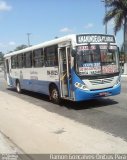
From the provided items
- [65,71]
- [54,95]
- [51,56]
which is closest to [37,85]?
[54,95]

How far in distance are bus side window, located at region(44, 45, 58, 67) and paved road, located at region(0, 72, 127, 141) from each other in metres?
1.79

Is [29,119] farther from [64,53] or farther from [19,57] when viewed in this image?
[19,57]

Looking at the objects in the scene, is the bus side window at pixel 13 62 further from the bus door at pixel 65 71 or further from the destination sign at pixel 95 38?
the destination sign at pixel 95 38

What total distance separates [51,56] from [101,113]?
14.3ft

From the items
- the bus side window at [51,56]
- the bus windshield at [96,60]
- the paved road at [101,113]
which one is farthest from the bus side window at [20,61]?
the bus windshield at [96,60]

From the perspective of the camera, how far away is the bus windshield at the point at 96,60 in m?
13.5

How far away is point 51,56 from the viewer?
15742 mm

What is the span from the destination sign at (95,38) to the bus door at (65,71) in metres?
0.60

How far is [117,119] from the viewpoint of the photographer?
36.3 feet

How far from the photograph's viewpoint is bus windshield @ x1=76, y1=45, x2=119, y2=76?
13500 mm

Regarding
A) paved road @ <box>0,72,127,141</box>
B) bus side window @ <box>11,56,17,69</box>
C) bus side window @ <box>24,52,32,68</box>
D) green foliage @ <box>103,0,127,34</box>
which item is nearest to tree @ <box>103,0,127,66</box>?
green foliage @ <box>103,0,127,34</box>

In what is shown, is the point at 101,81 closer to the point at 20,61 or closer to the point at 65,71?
the point at 65,71

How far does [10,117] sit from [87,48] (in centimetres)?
395

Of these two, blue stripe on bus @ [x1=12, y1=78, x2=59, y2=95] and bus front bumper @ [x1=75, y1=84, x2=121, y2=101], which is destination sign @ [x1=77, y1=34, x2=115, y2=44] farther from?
blue stripe on bus @ [x1=12, y1=78, x2=59, y2=95]
